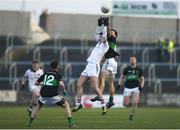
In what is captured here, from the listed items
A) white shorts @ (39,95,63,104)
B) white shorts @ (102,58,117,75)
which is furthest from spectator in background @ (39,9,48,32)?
white shorts @ (39,95,63,104)

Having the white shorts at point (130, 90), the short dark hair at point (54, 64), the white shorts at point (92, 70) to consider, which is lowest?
the white shorts at point (130, 90)

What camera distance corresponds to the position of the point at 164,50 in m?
51.5

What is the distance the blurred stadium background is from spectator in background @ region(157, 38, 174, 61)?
305 millimetres

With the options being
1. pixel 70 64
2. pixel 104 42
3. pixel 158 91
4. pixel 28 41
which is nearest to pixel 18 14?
pixel 28 41

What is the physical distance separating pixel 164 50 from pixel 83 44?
5.63 meters

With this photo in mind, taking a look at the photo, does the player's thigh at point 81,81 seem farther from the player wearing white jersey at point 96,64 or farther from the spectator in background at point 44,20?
the spectator in background at point 44,20

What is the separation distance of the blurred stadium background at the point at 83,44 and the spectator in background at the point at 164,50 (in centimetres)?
31

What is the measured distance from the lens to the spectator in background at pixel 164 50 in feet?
167

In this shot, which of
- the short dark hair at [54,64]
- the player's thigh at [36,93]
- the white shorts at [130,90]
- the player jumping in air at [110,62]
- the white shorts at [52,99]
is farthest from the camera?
the player's thigh at [36,93]

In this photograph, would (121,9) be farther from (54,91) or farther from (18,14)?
(54,91)

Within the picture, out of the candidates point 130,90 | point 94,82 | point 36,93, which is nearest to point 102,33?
point 94,82

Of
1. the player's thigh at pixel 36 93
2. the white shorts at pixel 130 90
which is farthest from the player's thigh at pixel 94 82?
the player's thigh at pixel 36 93

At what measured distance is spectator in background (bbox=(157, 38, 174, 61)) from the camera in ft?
167

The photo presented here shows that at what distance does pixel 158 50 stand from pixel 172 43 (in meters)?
1.30
